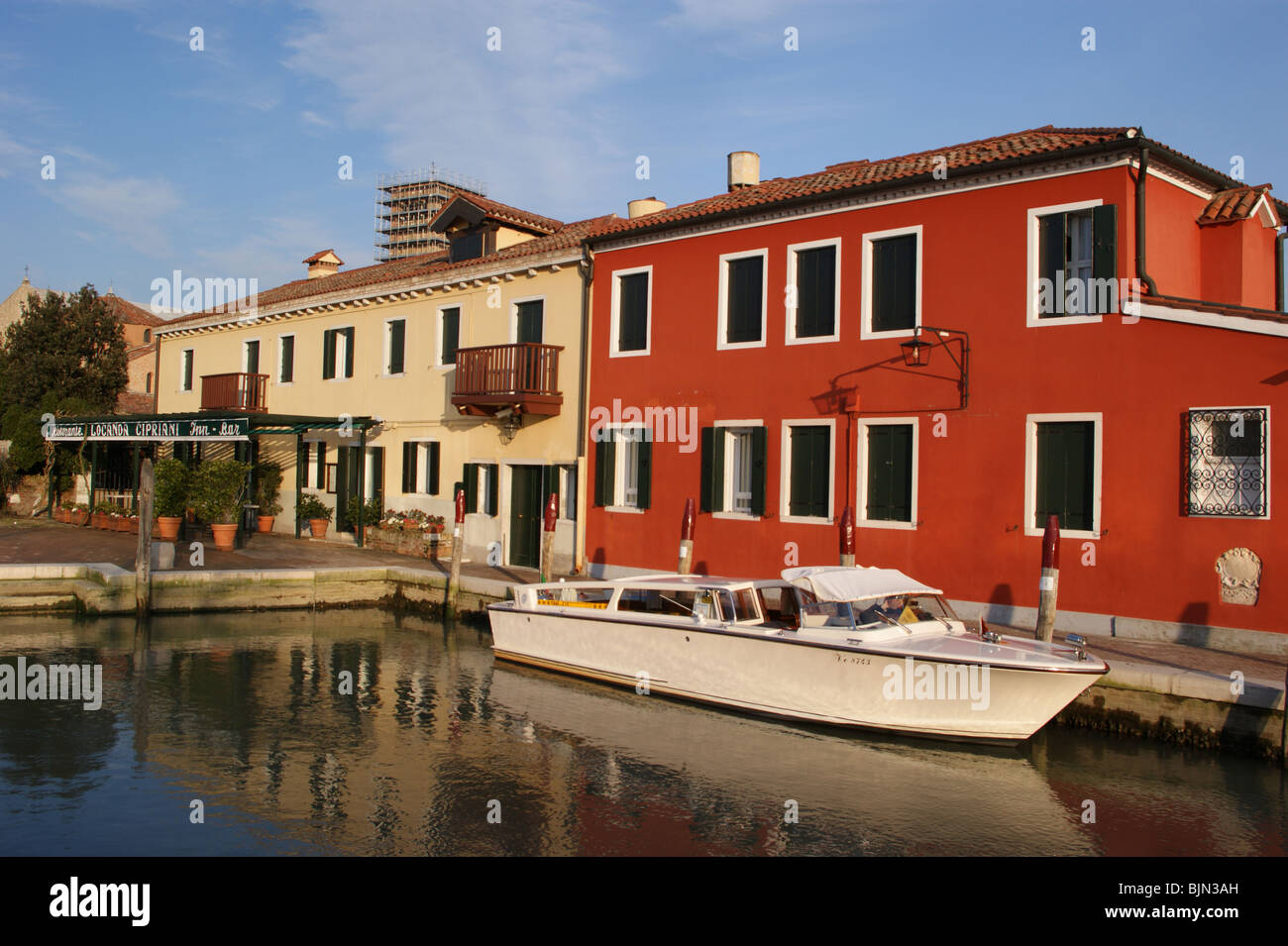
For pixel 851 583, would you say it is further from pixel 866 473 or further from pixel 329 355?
pixel 329 355

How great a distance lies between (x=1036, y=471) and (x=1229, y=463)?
2.23 m

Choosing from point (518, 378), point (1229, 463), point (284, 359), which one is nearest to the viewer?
point (1229, 463)

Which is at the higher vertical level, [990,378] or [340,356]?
[340,356]

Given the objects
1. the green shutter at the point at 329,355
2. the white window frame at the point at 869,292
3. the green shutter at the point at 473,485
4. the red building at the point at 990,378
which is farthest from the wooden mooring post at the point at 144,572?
the white window frame at the point at 869,292

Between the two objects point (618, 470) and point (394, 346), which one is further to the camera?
point (394, 346)

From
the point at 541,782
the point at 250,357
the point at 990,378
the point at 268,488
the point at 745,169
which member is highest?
the point at 745,169

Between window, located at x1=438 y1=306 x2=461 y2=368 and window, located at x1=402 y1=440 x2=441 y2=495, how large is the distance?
1.88m

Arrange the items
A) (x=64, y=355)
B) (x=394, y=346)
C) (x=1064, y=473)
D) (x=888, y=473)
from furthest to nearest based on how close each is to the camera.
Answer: (x=64, y=355)
(x=394, y=346)
(x=888, y=473)
(x=1064, y=473)

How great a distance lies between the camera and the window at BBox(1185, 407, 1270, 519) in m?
11.4

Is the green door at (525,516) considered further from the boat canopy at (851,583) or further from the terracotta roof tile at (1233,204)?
the terracotta roof tile at (1233,204)

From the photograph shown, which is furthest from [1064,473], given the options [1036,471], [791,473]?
[791,473]

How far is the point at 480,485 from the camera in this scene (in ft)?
70.8

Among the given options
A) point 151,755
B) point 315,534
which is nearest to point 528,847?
point 151,755
